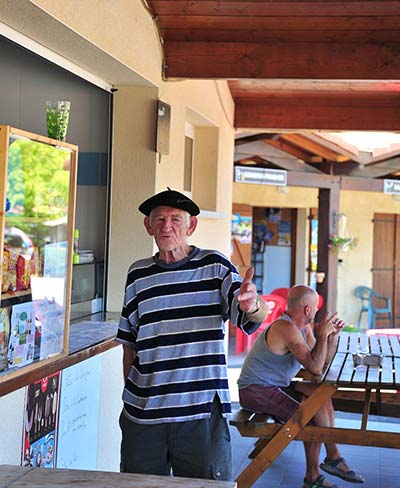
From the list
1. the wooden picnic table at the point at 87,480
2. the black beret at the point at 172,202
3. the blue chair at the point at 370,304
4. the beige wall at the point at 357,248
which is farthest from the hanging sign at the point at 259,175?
the wooden picnic table at the point at 87,480

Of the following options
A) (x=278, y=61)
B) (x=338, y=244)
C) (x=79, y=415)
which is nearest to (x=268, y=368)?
(x=79, y=415)

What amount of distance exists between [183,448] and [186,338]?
38 cm

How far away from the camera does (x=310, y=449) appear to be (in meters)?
4.39

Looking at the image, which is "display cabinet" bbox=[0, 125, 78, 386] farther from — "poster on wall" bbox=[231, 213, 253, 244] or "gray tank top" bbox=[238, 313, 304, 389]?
"poster on wall" bbox=[231, 213, 253, 244]

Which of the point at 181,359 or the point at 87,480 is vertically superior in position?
the point at 181,359

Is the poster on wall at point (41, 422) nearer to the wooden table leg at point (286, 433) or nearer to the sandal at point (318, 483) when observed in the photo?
the wooden table leg at point (286, 433)

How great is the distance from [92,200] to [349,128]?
3064mm

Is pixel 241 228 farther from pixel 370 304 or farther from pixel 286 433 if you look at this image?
pixel 286 433

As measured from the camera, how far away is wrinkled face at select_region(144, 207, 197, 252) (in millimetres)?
2564

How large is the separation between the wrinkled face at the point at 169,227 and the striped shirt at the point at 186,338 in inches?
2.7

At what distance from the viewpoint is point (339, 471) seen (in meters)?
4.54

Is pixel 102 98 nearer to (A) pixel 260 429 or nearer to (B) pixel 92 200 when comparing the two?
(B) pixel 92 200

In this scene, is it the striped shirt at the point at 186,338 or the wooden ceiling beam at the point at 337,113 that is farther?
the wooden ceiling beam at the point at 337,113

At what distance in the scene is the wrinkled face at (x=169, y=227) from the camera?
8.41 ft
